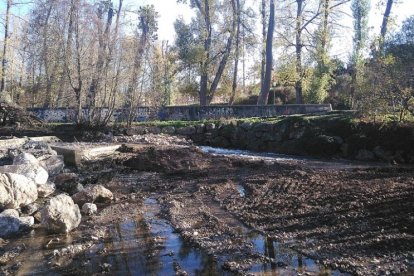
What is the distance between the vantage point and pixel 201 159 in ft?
40.9

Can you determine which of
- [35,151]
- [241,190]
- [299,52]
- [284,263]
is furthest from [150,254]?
[299,52]

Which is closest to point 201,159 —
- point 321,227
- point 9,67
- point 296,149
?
point 296,149

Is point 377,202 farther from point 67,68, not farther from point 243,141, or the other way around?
point 67,68

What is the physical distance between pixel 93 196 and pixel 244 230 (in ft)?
10.2

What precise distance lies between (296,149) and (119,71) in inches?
345

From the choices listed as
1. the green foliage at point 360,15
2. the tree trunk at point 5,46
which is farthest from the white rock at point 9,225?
the green foliage at point 360,15

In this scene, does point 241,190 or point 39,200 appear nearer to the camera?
point 39,200

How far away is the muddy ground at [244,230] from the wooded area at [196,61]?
21.1 ft

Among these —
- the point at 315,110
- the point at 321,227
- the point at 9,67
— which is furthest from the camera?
the point at 9,67

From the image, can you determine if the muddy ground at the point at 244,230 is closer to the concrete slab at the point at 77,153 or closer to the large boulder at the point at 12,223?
the large boulder at the point at 12,223

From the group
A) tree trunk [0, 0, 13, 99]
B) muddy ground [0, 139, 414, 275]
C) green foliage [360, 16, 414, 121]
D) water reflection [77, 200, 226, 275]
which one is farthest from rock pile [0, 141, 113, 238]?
tree trunk [0, 0, 13, 99]

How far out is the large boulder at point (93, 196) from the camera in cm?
748

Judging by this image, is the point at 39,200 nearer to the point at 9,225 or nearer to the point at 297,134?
the point at 9,225

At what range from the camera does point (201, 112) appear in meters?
24.3
